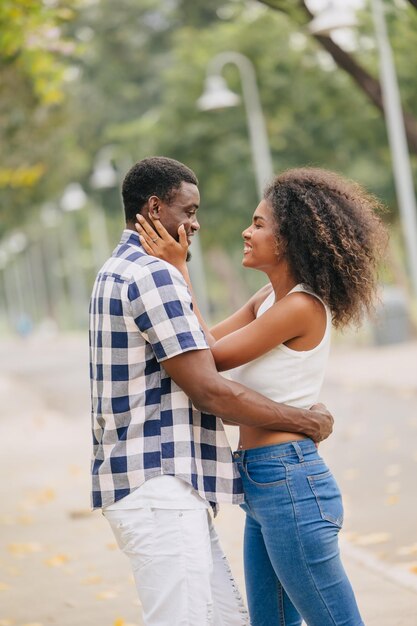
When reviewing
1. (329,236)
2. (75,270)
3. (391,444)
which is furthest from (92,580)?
(75,270)

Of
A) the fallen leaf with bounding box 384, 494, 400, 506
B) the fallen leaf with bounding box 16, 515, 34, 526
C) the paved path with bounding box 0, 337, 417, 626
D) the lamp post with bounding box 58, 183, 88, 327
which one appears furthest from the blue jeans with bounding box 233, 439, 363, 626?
the lamp post with bounding box 58, 183, 88, 327

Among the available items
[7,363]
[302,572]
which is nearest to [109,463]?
[302,572]

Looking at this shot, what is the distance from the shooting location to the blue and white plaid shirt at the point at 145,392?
3.40m

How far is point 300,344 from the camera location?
3.61m

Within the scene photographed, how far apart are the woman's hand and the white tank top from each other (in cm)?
37

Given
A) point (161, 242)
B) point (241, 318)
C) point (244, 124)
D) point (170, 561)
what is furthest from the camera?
point (244, 124)

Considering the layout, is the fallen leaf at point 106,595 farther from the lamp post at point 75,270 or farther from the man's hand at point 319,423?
the lamp post at point 75,270

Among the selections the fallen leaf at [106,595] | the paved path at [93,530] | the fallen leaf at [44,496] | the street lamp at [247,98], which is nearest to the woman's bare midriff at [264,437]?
the paved path at [93,530]

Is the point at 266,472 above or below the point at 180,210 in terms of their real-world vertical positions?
below

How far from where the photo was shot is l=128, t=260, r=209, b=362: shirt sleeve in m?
3.37

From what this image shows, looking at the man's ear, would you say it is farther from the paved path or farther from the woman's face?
the paved path

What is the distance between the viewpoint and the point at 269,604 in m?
3.87

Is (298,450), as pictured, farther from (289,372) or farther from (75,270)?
(75,270)

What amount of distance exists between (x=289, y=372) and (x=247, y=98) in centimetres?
2404
